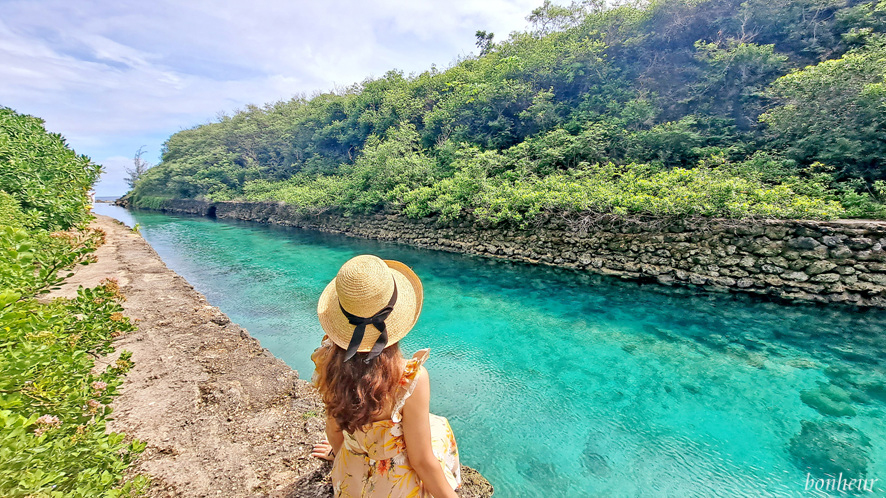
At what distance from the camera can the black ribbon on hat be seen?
1.36m

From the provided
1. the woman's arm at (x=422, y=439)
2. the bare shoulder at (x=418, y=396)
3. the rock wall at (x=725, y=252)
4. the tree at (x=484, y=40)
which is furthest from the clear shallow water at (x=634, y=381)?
the tree at (x=484, y=40)

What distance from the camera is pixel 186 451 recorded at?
2373 mm

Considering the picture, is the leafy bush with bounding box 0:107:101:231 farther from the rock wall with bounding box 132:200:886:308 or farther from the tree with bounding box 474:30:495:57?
the tree with bounding box 474:30:495:57

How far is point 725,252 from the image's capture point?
7.71 meters

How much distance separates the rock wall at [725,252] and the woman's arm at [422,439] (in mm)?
8625

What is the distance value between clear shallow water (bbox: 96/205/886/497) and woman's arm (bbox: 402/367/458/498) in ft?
6.36

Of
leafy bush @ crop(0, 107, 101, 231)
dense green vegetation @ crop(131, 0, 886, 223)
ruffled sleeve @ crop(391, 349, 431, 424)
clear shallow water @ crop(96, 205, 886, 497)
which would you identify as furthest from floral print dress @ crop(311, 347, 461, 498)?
dense green vegetation @ crop(131, 0, 886, 223)

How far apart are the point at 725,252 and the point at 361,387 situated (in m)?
9.26

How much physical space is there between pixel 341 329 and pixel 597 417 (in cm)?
376

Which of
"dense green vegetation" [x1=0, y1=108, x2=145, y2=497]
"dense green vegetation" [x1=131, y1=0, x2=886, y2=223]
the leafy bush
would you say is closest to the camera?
"dense green vegetation" [x1=0, y1=108, x2=145, y2=497]

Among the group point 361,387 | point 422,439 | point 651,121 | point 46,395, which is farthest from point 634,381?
point 651,121

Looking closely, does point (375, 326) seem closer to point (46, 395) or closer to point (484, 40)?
point (46, 395)

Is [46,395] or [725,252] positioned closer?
[46,395]

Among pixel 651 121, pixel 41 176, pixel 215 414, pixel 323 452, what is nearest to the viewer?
pixel 323 452
